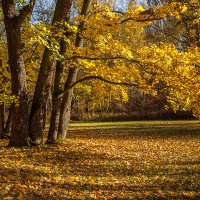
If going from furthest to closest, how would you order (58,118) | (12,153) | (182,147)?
(182,147) < (58,118) < (12,153)

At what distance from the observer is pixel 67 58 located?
38.6 ft

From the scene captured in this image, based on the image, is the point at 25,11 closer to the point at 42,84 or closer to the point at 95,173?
the point at 42,84

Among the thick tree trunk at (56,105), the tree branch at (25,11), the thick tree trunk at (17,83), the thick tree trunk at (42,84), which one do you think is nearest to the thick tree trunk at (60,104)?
the thick tree trunk at (56,105)

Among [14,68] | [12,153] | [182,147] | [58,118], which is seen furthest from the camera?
[182,147]

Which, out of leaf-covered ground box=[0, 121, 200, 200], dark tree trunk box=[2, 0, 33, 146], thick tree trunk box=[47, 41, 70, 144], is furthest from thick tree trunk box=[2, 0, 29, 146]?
thick tree trunk box=[47, 41, 70, 144]

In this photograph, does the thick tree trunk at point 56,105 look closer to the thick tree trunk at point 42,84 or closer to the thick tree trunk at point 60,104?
the thick tree trunk at point 60,104

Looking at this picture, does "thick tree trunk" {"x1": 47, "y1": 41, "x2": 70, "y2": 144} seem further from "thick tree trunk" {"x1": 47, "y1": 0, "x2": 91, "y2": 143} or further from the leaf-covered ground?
the leaf-covered ground

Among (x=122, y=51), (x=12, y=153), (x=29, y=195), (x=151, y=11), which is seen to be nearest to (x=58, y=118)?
(x=12, y=153)

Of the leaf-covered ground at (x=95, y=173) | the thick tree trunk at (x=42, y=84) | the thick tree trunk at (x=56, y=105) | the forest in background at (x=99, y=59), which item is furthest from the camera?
the thick tree trunk at (x=56, y=105)

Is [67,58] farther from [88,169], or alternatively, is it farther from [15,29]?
[88,169]

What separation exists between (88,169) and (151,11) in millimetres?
5312

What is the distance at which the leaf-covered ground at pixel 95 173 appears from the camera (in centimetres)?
728

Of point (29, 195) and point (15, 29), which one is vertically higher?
point (15, 29)

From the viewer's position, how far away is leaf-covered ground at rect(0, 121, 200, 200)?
728 cm
